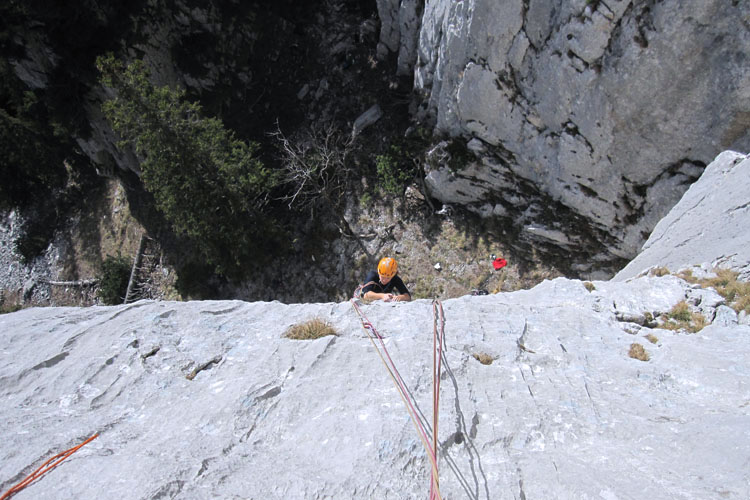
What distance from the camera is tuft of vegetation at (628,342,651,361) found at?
5.38 meters

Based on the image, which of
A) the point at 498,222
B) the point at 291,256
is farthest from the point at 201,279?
the point at 498,222

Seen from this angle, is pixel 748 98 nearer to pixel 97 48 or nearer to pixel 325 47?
pixel 325 47

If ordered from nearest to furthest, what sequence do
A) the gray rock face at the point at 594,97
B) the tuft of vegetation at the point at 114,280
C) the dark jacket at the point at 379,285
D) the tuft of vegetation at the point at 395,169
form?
the gray rock face at the point at 594,97
the dark jacket at the point at 379,285
the tuft of vegetation at the point at 395,169
the tuft of vegetation at the point at 114,280

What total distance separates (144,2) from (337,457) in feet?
66.3

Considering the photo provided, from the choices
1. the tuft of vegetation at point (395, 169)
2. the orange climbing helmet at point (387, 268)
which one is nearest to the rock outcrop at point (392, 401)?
the orange climbing helmet at point (387, 268)

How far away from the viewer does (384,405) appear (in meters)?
5.04

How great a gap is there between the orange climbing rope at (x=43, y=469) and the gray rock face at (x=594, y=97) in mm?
12889

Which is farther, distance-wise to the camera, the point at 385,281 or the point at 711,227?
the point at 385,281

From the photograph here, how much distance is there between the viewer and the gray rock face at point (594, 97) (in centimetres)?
891

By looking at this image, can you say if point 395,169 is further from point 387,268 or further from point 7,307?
point 7,307

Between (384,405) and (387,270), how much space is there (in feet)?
16.0

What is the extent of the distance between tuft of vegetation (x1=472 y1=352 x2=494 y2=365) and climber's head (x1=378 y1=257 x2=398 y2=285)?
3984 millimetres

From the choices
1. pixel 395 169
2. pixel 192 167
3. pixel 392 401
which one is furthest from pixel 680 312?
pixel 192 167

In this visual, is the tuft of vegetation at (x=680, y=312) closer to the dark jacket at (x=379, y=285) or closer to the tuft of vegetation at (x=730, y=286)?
the tuft of vegetation at (x=730, y=286)
